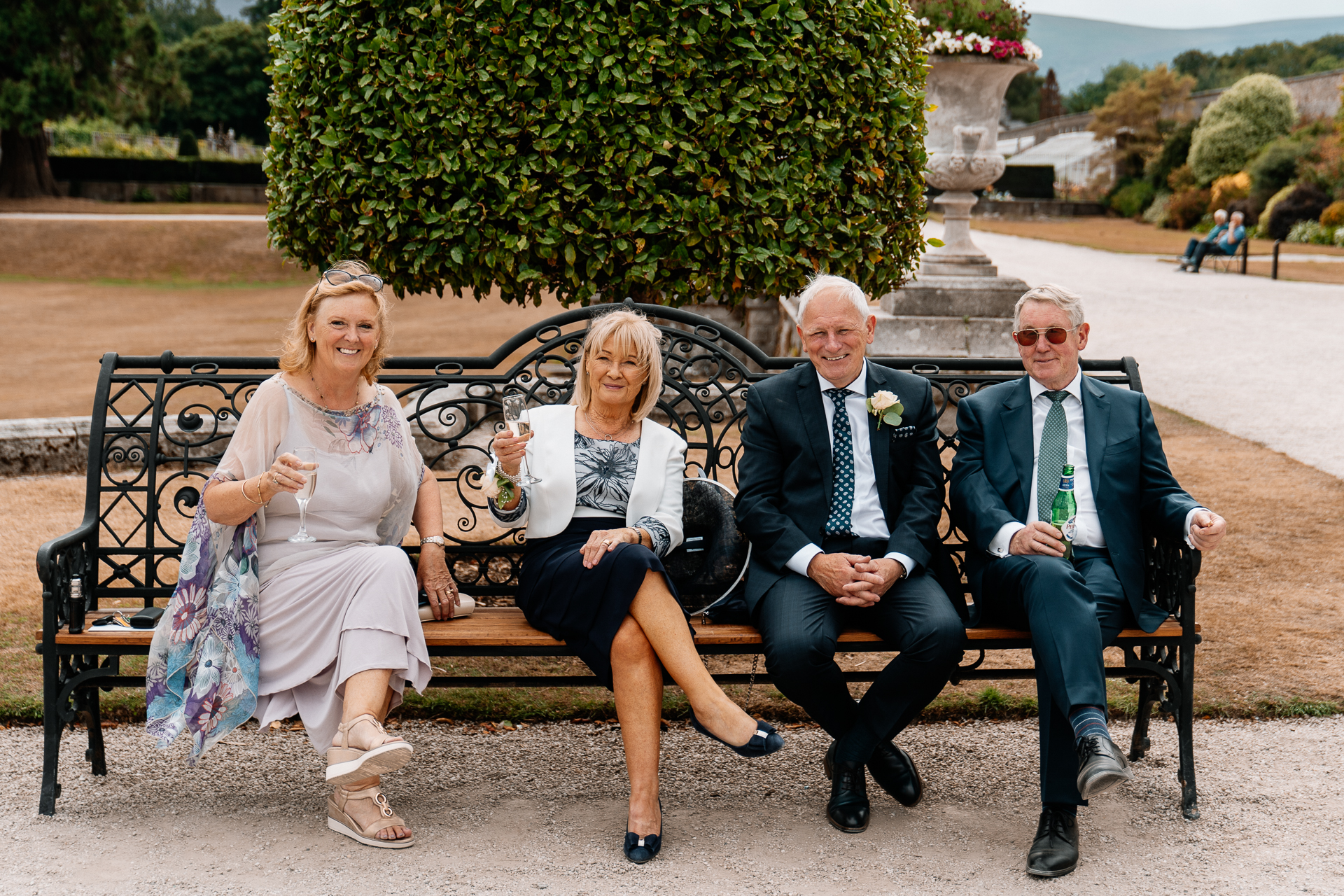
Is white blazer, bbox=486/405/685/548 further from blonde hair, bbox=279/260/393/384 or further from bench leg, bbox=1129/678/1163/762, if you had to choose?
bench leg, bbox=1129/678/1163/762

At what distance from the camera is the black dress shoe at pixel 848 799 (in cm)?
320

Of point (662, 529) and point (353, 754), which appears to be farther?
point (662, 529)

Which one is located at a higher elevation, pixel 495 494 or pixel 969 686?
pixel 495 494

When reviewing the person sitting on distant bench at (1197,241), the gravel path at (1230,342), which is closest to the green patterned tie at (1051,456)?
the gravel path at (1230,342)

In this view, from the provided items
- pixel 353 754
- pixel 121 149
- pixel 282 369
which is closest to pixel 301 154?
pixel 282 369

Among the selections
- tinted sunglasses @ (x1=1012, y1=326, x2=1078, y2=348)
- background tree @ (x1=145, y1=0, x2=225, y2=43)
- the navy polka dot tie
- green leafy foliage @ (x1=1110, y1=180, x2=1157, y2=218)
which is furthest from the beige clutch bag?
background tree @ (x1=145, y1=0, x2=225, y2=43)

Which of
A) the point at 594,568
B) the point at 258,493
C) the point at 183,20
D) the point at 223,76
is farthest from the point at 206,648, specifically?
the point at 183,20

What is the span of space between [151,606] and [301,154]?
2.07 meters

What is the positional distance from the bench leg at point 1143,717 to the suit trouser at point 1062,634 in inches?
13.5

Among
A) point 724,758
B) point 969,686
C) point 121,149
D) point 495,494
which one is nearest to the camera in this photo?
point 495,494

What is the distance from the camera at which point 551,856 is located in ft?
9.99

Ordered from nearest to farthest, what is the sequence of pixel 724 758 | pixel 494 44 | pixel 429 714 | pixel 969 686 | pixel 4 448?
pixel 724 758 < pixel 429 714 < pixel 969 686 < pixel 494 44 < pixel 4 448

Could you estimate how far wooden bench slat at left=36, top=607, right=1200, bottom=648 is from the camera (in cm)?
325

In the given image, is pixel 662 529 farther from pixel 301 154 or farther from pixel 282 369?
pixel 301 154
